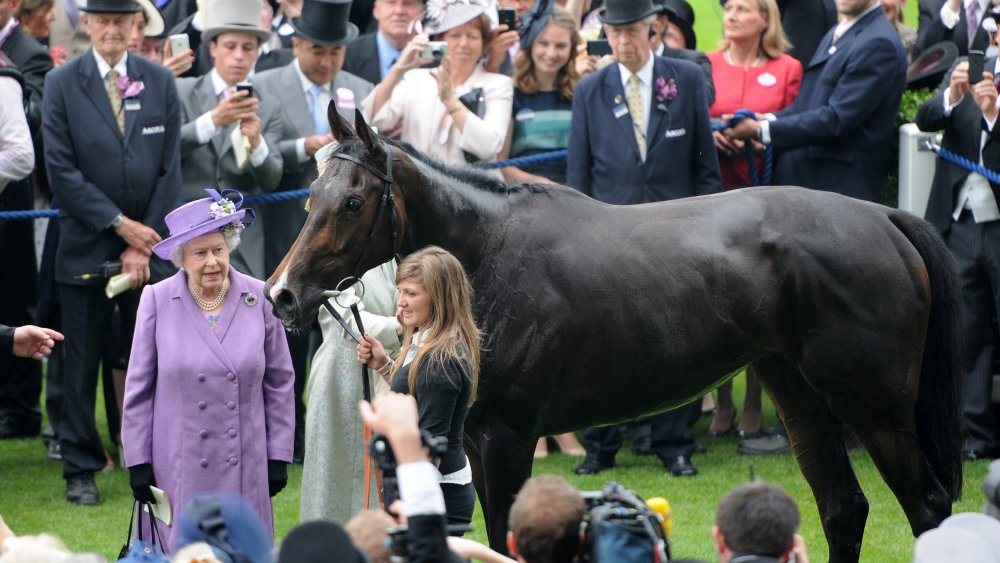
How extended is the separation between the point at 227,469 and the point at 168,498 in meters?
0.27

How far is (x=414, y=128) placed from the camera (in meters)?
9.39

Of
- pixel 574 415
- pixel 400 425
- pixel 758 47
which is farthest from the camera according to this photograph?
pixel 758 47

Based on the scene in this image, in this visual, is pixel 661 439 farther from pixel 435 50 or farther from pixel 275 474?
pixel 275 474

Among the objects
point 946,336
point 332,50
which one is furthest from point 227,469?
point 332,50

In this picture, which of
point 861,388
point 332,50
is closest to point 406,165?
point 861,388

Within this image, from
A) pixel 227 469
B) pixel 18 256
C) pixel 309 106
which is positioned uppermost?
pixel 309 106

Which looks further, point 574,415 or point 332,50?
point 332,50

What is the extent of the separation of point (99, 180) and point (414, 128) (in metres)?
2.00

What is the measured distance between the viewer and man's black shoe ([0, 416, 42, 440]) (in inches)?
407

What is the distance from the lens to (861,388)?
672 centimetres

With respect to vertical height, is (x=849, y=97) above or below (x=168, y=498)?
above

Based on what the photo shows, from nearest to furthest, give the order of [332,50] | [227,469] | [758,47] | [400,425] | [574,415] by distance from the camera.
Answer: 1. [400,425]
2. [227,469]
3. [574,415]
4. [332,50]
5. [758,47]

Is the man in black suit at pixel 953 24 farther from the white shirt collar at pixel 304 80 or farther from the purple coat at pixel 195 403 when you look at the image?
the purple coat at pixel 195 403

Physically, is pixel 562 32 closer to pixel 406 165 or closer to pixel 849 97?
pixel 849 97
